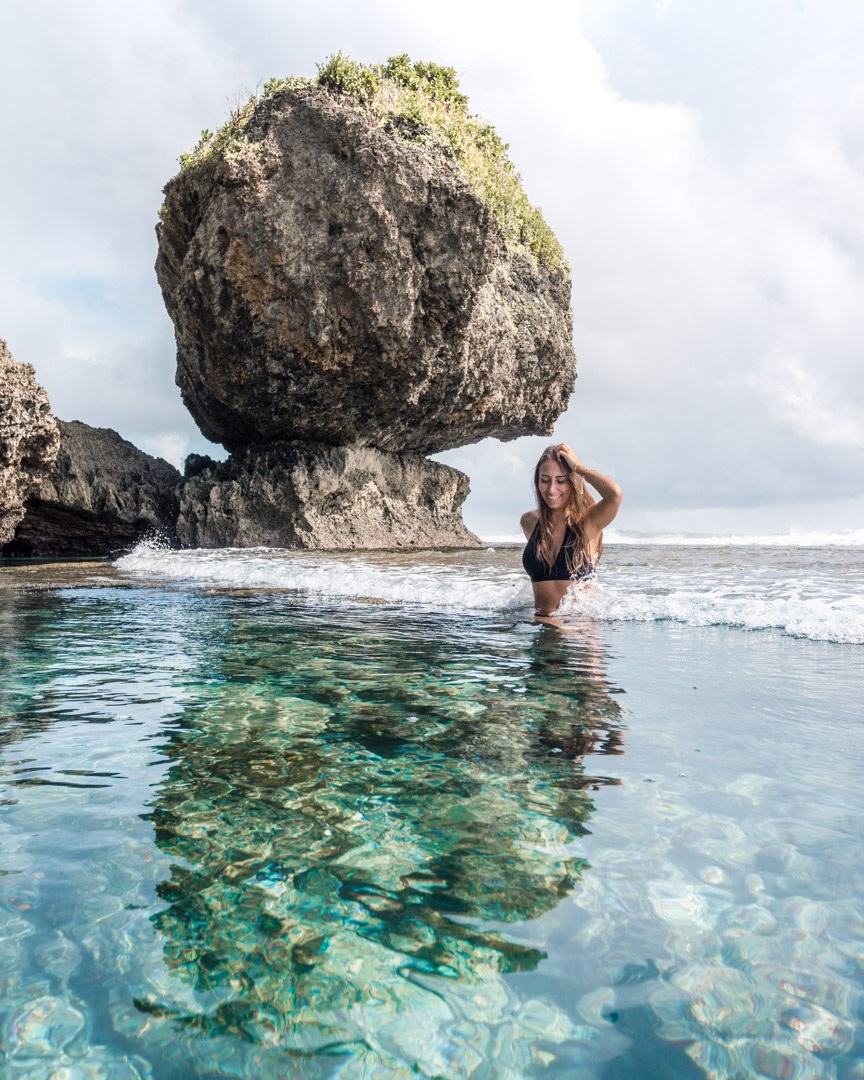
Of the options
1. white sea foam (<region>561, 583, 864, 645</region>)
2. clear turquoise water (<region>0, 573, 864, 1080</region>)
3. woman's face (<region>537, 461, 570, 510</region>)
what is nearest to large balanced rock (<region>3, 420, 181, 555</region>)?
woman's face (<region>537, 461, 570, 510</region>)

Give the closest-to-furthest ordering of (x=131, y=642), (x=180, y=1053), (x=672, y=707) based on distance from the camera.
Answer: (x=180, y=1053) < (x=672, y=707) < (x=131, y=642)

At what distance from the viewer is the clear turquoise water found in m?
1.01

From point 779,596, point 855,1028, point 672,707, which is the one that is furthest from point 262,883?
point 779,596

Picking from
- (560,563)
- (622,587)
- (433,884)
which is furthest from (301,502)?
(433,884)

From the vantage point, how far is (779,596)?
6.12 meters

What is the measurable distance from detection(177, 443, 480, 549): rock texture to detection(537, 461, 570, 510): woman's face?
42.4 feet

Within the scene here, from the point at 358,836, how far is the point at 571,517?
14.6ft

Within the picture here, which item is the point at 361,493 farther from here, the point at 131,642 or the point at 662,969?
the point at 662,969

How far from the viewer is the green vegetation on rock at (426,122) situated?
50.4 ft

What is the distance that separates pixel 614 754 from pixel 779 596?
15.6ft

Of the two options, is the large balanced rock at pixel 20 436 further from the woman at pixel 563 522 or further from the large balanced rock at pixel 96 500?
the woman at pixel 563 522

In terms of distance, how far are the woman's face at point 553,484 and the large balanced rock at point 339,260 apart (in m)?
11.4

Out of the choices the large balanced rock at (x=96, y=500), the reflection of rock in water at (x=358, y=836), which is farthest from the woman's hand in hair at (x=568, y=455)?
the large balanced rock at (x=96, y=500)

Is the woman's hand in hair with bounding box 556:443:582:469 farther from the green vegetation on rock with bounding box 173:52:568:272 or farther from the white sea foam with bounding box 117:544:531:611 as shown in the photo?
the green vegetation on rock with bounding box 173:52:568:272
